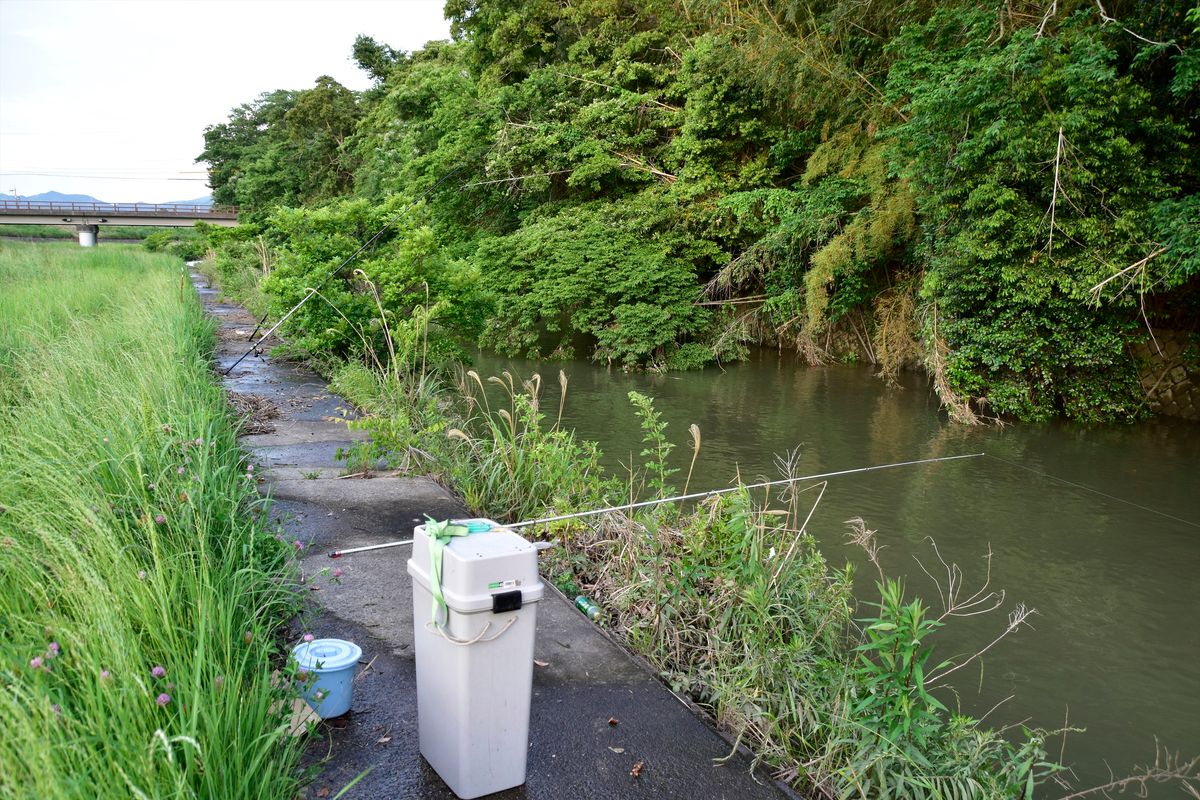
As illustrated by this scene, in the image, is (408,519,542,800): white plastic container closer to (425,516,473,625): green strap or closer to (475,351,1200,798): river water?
(425,516,473,625): green strap

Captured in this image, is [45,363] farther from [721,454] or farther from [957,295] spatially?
[957,295]

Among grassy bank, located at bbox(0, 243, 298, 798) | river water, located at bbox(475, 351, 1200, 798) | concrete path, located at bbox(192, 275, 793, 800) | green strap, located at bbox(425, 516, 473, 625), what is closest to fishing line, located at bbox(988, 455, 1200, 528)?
river water, located at bbox(475, 351, 1200, 798)

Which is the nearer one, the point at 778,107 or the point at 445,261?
the point at 445,261

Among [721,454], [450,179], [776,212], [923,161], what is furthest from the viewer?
[450,179]

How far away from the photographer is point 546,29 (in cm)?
1955

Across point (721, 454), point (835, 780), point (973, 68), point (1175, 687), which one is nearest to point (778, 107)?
point (973, 68)

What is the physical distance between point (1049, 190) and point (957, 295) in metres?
1.85

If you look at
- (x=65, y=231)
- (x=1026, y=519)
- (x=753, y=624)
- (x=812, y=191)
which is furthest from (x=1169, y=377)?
(x=65, y=231)

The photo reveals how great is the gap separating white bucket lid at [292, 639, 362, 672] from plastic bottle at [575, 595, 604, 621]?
128 cm

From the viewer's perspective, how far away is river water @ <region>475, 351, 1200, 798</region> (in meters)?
4.06

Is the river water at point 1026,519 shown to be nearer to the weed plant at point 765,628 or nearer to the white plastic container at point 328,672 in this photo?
the weed plant at point 765,628

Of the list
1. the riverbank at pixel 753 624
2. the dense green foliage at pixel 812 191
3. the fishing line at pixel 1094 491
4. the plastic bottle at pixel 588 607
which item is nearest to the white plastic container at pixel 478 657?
the riverbank at pixel 753 624

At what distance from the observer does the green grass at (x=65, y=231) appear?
56.9m

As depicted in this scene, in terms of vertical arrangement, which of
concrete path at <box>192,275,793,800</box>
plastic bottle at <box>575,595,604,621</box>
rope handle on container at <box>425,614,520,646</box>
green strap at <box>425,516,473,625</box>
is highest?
green strap at <box>425,516,473,625</box>
